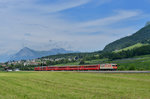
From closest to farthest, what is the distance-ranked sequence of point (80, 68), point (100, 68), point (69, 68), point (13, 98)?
point (13, 98), point (100, 68), point (80, 68), point (69, 68)

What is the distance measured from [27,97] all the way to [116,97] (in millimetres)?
8519

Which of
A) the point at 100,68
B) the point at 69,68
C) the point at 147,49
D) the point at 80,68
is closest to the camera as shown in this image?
the point at 100,68

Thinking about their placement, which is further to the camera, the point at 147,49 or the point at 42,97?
the point at 147,49

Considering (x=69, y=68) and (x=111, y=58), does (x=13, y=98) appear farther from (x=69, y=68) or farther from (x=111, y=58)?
(x=111, y=58)

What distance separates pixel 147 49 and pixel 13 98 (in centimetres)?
16566

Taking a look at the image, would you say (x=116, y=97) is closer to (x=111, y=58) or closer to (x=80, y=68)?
(x=80, y=68)

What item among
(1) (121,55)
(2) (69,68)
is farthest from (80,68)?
(1) (121,55)

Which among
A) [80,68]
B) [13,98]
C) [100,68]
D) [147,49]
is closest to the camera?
[13,98]

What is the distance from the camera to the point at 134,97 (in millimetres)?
18344

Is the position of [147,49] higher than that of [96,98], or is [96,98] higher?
[147,49]

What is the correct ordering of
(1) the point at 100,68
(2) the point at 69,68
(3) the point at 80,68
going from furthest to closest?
(2) the point at 69,68 → (3) the point at 80,68 → (1) the point at 100,68

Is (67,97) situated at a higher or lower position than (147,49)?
lower

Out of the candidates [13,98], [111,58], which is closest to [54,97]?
[13,98]

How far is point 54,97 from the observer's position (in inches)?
713
